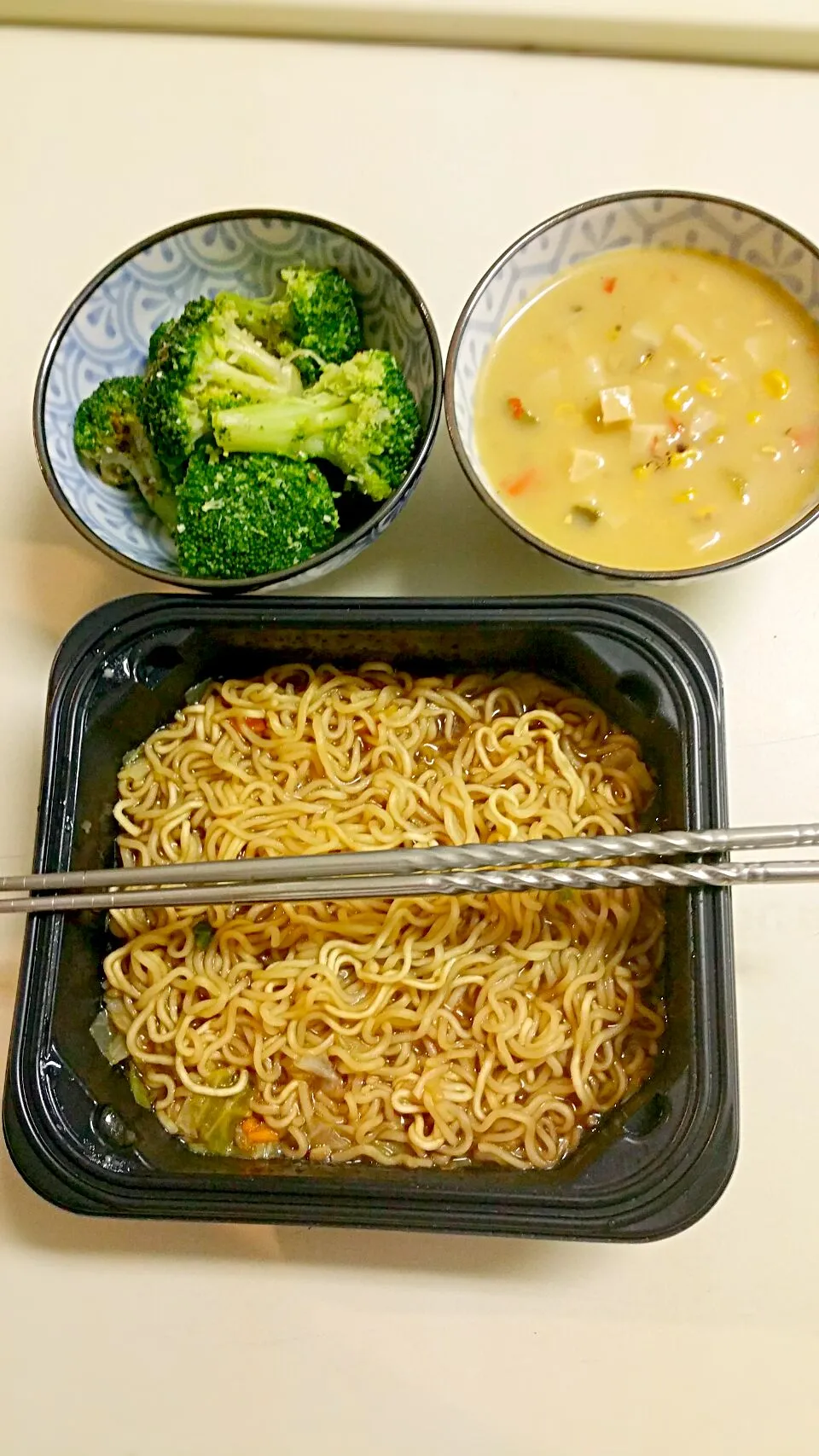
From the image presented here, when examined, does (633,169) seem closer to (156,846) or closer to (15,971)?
(156,846)

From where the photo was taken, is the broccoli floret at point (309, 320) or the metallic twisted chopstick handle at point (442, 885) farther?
the broccoli floret at point (309, 320)

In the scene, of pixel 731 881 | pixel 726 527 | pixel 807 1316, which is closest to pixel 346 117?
pixel 726 527

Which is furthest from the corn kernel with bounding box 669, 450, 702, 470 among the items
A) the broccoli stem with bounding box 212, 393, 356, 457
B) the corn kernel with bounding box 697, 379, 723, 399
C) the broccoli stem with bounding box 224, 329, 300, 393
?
the broccoli stem with bounding box 224, 329, 300, 393

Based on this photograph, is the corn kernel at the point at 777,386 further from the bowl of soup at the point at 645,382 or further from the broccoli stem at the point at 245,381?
the broccoli stem at the point at 245,381

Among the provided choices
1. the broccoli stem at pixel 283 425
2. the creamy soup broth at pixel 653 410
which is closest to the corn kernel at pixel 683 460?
the creamy soup broth at pixel 653 410

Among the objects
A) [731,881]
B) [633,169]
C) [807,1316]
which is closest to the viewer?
[731,881]

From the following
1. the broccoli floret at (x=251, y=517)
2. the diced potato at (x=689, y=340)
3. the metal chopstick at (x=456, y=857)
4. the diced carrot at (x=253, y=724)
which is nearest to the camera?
the metal chopstick at (x=456, y=857)

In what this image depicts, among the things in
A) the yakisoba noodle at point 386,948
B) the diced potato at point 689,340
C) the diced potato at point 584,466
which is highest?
the diced potato at point 689,340

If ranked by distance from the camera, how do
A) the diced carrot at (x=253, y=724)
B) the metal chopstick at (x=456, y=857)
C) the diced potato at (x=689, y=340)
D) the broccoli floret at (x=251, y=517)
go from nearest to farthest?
the metal chopstick at (x=456, y=857)
the broccoli floret at (x=251, y=517)
the diced potato at (x=689, y=340)
the diced carrot at (x=253, y=724)
